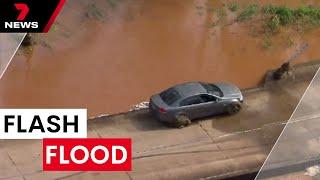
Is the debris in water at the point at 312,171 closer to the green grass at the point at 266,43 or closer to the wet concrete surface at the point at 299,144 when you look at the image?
the wet concrete surface at the point at 299,144

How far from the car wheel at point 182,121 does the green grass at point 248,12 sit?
27.5ft

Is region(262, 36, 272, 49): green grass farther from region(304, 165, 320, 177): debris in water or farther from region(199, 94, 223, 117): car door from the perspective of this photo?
region(304, 165, 320, 177): debris in water

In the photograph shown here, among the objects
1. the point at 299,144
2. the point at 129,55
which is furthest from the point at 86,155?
the point at 129,55

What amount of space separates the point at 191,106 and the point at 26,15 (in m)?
7.07

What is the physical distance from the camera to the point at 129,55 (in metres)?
22.9

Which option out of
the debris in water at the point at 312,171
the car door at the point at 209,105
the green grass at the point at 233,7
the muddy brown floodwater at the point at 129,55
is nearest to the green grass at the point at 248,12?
the green grass at the point at 233,7

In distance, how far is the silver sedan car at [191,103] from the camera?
1836cm

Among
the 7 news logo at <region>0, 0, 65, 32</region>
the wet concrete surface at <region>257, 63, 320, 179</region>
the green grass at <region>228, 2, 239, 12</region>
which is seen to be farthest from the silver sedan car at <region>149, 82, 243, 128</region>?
the green grass at <region>228, 2, 239, 12</region>

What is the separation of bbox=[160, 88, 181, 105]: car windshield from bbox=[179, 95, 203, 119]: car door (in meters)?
0.27

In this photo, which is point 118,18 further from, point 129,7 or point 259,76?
point 259,76

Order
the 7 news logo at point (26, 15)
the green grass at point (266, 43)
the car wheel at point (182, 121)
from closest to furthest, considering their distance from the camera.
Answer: the car wheel at point (182, 121)
the 7 news logo at point (26, 15)
the green grass at point (266, 43)

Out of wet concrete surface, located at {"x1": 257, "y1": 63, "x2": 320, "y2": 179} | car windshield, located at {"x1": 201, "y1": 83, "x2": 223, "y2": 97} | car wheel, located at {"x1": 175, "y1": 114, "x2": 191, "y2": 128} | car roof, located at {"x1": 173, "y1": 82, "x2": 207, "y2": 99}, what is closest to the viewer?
wet concrete surface, located at {"x1": 257, "y1": 63, "x2": 320, "y2": 179}

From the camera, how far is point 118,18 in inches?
982

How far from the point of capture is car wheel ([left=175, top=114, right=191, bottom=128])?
18.3m
